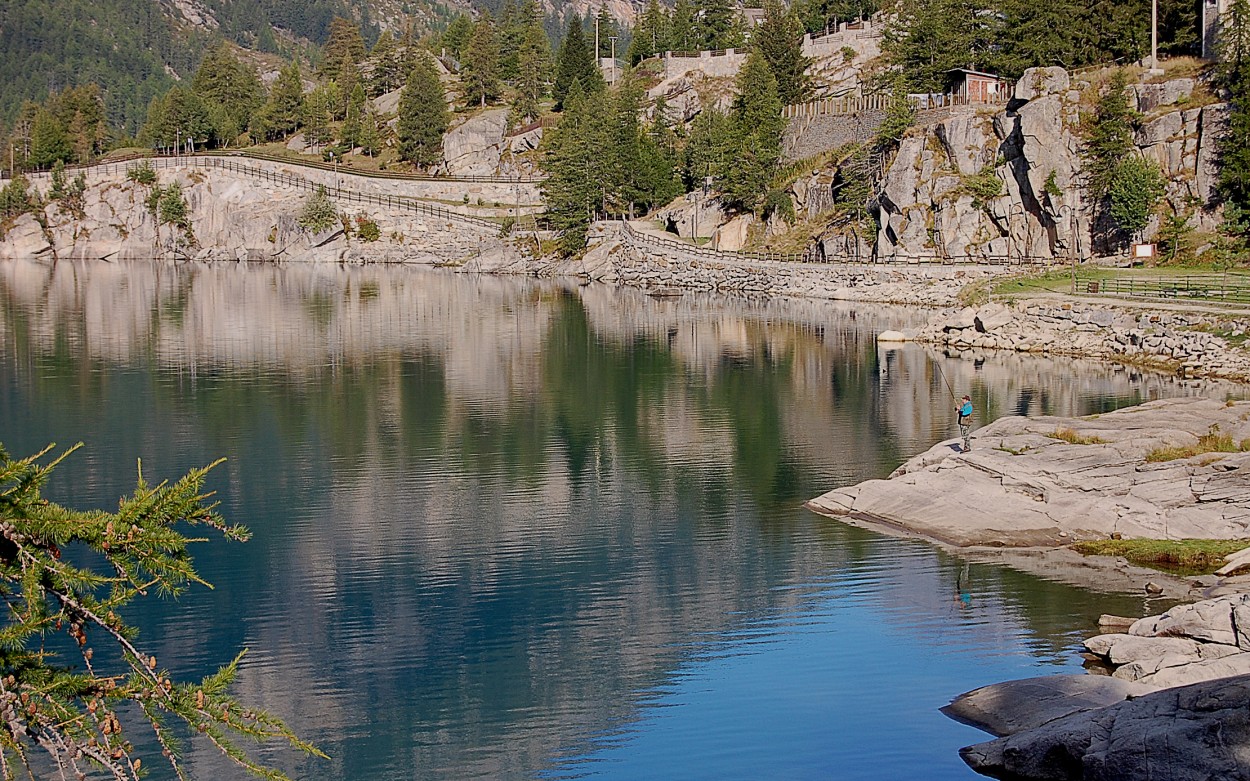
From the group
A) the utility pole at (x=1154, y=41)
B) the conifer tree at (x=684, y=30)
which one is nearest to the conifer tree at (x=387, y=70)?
the conifer tree at (x=684, y=30)

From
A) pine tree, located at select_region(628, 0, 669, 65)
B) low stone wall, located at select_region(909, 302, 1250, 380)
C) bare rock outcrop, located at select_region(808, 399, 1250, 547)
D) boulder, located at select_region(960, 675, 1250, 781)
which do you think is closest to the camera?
boulder, located at select_region(960, 675, 1250, 781)

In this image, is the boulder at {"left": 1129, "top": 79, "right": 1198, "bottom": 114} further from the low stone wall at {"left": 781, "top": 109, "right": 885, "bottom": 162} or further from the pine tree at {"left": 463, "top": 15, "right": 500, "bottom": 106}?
the pine tree at {"left": 463, "top": 15, "right": 500, "bottom": 106}

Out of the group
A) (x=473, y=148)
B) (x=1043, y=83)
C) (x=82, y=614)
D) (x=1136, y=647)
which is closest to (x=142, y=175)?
(x=473, y=148)

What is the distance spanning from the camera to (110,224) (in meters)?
160

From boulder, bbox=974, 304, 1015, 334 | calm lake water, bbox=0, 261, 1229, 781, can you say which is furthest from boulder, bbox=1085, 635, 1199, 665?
boulder, bbox=974, 304, 1015, 334

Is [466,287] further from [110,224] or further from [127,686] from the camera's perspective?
[127,686]

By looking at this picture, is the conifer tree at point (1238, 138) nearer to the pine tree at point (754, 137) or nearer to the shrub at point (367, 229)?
the pine tree at point (754, 137)

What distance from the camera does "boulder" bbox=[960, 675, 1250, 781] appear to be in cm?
1872

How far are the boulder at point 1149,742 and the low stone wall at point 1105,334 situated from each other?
4499 centimetres

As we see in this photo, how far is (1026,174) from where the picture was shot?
319ft

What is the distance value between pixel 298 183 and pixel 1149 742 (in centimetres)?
14402

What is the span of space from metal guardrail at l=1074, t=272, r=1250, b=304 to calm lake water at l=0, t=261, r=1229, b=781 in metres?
8.49

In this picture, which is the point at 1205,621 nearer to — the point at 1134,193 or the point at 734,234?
the point at 1134,193

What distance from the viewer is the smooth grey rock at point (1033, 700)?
23156mm
